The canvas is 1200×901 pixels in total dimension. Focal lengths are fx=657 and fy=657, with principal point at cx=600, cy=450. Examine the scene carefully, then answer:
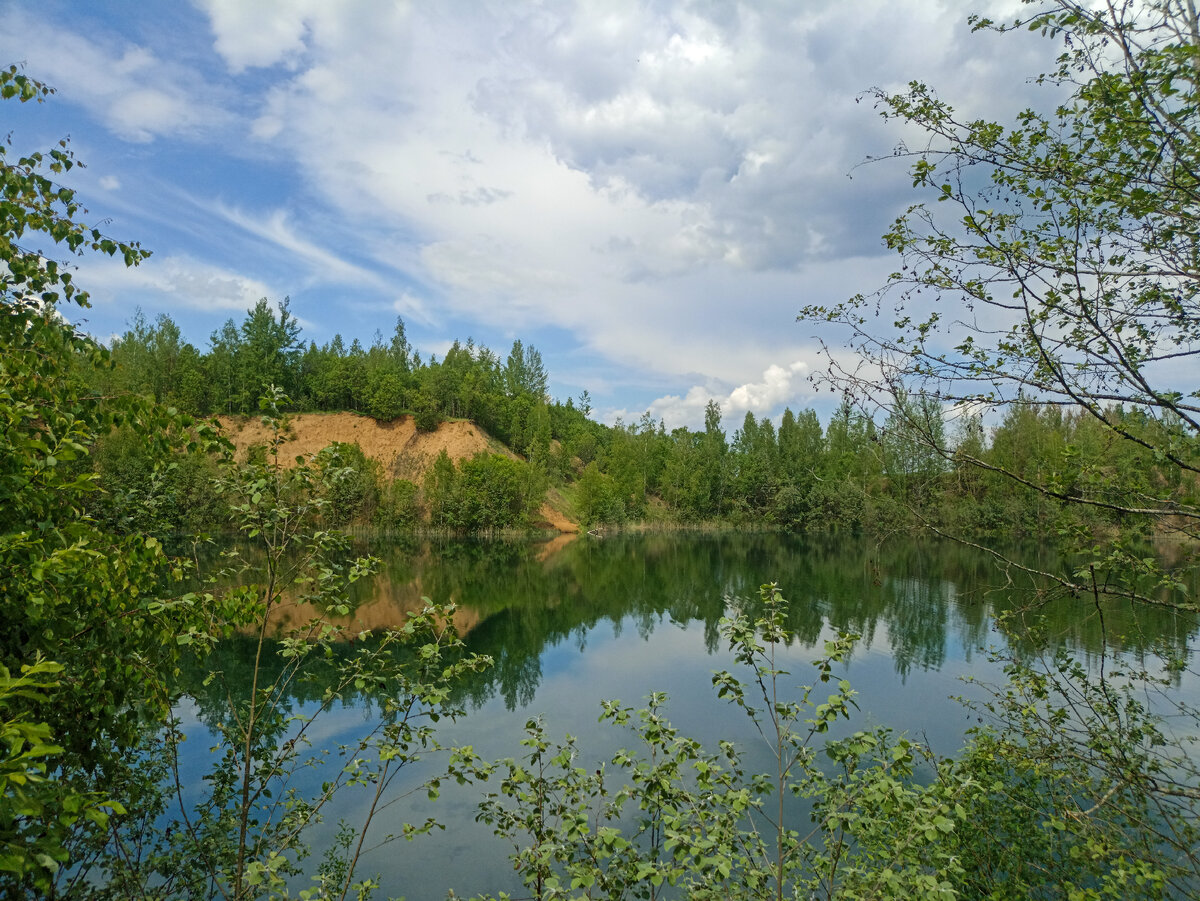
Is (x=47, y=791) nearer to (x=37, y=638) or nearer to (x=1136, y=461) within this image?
(x=37, y=638)

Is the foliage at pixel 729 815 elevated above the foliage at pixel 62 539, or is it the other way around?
the foliage at pixel 62 539

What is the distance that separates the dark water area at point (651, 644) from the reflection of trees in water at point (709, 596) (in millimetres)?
131

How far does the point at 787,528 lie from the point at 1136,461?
77.3 meters

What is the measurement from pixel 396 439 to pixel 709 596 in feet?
184

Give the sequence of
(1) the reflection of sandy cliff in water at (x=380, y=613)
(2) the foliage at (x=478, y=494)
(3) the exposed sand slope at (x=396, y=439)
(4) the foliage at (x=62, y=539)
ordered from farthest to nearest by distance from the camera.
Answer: (3) the exposed sand slope at (x=396, y=439), (2) the foliage at (x=478, y=494), (1) the reflection of sandy cliff in water at (x=380, y=613), (4) the foliage at (x=62, y=539)

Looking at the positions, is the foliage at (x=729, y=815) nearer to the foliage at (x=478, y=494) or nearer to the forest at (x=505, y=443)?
the forest at (x=505, y=443)

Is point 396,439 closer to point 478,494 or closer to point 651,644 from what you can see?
point 478,494

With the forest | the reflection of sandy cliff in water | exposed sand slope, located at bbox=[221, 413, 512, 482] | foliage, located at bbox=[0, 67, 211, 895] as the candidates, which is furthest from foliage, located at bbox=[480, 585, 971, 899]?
exposed sand slope, located at bbox=[221, 413, 512, 482]

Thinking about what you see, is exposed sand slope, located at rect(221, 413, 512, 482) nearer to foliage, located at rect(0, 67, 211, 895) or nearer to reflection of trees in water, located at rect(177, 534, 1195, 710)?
reflection of trees in water, located at rect(177, 534, 1195, 710)

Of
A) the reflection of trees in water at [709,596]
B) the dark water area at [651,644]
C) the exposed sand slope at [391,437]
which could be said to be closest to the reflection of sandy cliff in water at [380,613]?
the dark water area at [651,644]

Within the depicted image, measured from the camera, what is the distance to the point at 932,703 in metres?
15.7

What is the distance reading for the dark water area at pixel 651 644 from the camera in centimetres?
946

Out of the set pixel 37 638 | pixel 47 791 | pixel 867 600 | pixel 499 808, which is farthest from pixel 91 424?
pixel 867 600

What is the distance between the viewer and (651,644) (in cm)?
2388
